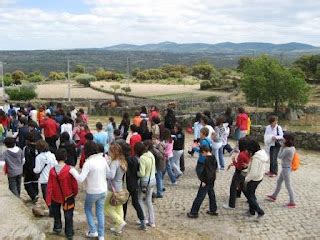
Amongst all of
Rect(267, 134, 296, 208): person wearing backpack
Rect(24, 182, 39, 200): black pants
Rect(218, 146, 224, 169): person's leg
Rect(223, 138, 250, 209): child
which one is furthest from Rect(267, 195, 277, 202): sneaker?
Rect(24, 182, 39, 200): black pants

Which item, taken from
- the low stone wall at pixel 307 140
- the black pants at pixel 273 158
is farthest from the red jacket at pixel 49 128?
the low stone wall at pixel 307 140

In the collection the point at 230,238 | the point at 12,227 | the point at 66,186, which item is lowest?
the point at 230,238

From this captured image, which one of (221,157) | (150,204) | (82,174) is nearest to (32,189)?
(150,204)

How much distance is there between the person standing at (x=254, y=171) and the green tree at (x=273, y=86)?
2248 cm

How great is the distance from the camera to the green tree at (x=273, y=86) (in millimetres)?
30969

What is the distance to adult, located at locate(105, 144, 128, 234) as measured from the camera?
7879 mm

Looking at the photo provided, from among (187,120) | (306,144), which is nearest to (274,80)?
(187,120)

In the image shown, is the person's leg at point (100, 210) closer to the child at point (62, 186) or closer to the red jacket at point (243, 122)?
the child at point (62, 186)

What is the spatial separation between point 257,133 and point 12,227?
42.1 ft

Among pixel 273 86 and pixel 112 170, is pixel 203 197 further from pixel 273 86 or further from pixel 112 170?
pixel 273 86

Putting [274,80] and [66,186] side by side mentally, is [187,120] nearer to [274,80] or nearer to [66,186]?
[274,80]

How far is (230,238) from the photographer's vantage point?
8.42m

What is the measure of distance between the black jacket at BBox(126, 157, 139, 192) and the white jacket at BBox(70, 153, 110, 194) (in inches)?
33.0

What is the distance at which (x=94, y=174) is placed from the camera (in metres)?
7.22
